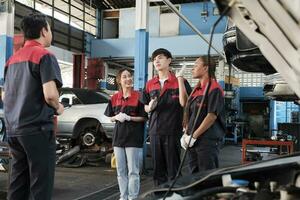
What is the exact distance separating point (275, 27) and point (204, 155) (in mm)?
2140

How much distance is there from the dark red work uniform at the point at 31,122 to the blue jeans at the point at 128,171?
1.34m

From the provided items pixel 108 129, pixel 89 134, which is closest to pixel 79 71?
pixel 89 134

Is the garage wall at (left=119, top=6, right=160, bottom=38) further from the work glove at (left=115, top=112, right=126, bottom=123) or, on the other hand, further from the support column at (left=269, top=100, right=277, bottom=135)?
the work glove at (left=115, top=112, right=126, bottom=123)

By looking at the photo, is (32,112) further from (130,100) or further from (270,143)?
(270,143)

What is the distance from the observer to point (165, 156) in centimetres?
362

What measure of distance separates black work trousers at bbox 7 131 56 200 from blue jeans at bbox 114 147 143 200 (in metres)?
1.33

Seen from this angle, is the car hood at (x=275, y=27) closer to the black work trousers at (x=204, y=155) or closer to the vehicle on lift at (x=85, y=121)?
the black work trousers at (x=204, y=155)

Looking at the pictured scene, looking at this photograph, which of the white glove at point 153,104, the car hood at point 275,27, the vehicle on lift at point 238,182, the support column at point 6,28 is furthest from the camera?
the support column at point 6,28

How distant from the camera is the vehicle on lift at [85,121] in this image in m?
8.38

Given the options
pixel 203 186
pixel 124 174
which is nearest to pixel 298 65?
pixel 203 186

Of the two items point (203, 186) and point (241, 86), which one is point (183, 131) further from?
point (241, 86)

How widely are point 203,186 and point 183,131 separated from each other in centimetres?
188

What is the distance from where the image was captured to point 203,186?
1.86 m

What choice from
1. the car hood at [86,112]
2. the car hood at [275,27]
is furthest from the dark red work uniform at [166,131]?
the car hood at [86,112]
